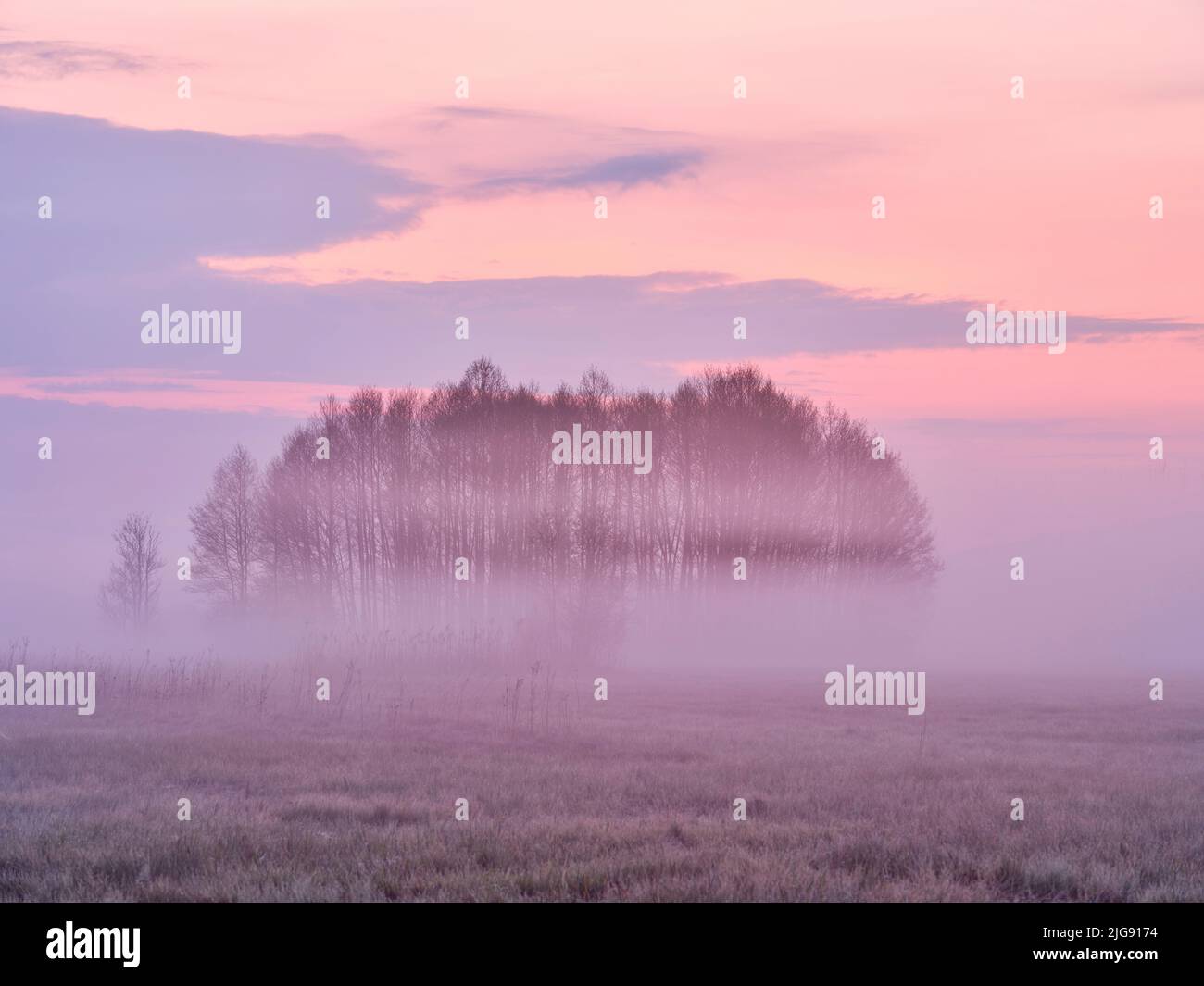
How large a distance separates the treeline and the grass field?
1697 inches

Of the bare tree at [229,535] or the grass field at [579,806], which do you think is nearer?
the grass field at [579,806]

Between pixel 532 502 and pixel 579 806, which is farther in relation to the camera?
pixel 532 502

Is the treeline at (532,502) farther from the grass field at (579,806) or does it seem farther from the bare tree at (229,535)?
the grass field at (579,806)

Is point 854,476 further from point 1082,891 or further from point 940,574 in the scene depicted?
point 1082,891

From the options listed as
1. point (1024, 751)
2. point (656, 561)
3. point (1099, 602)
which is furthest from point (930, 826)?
point (1099, 602)

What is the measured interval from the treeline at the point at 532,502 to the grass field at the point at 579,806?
4310cm

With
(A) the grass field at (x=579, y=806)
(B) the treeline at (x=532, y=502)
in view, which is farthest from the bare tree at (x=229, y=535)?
(A) the grass field at (x=579, y=806)

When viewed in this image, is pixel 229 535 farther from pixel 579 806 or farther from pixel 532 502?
pixel 579 806

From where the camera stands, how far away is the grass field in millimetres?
9195

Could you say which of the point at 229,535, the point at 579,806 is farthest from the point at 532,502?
the point at 579,806

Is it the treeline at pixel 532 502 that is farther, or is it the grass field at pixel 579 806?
the treeline at pixel 532 502

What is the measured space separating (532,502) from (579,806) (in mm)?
56773

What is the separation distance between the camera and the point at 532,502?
228 feet

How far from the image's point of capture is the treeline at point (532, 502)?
225 feet
